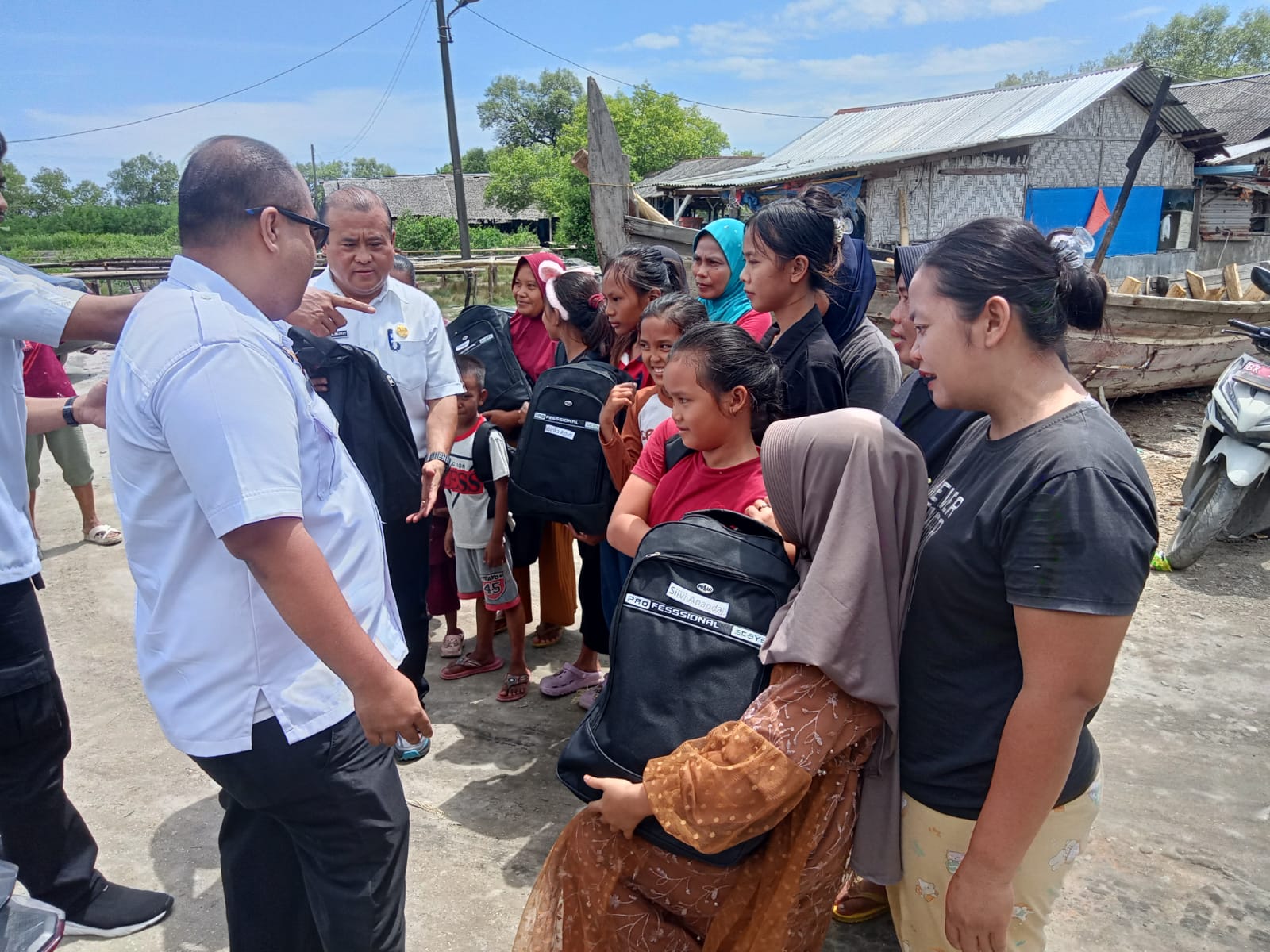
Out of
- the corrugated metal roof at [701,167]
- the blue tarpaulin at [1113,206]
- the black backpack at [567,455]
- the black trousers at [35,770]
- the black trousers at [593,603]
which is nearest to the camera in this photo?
the black trousers at [35,770]

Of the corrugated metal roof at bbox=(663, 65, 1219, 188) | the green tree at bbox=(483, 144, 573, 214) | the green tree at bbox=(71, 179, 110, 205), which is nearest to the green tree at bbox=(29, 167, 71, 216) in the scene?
the green tree at bbox=(71, 179, 110, 205)

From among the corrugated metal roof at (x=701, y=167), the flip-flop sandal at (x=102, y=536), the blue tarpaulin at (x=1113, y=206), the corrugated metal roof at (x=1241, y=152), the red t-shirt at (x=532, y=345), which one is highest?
the corrugated metal roof at (x=701, y=167)

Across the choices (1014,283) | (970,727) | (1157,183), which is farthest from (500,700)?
(1157,183)

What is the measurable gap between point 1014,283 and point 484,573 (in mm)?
2621

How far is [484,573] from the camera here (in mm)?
3467

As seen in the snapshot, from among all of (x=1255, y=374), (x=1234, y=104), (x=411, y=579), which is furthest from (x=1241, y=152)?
(x=411, y=579)

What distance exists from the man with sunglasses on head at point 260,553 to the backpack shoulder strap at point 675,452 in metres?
0.89

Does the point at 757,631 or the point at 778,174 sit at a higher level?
the point at 778,174

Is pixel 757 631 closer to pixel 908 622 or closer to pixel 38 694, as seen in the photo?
pixel 908 622

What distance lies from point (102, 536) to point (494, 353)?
134 inches

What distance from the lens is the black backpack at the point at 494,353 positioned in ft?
12.1

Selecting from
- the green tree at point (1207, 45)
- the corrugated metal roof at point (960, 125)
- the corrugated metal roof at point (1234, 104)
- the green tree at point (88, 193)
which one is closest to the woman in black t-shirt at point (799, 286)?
the corrugated metal roof at point (960, 125)

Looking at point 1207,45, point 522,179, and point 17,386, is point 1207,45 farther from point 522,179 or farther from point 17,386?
point 17,386

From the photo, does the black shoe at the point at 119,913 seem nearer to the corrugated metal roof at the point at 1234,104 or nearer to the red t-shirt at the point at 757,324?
the red t-shirt at the point at 757,324
